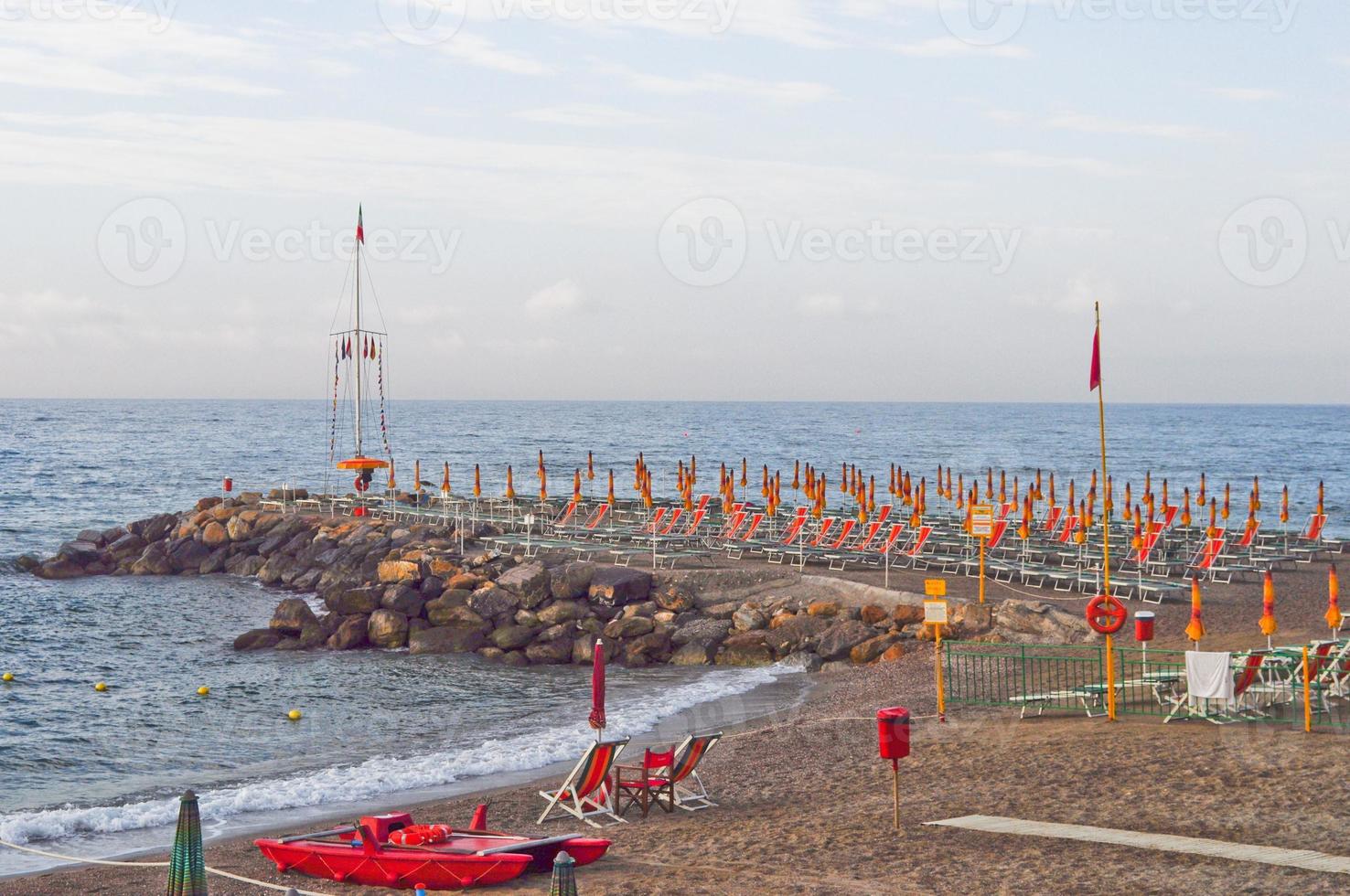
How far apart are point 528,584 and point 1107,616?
14.2m

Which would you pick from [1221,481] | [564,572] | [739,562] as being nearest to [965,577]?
[739,562]

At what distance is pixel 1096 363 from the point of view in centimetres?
1534

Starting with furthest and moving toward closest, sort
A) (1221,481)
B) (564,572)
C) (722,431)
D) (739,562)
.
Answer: (722,431) → (1221,481) → (739,562) → (564,572)

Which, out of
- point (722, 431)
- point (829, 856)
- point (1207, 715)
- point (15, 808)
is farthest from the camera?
point (722, 431)

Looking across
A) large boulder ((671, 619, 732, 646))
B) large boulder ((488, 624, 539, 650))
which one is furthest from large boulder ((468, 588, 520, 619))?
large boulder ((671, 619, 732, 646))

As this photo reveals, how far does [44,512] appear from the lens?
60.5 meters

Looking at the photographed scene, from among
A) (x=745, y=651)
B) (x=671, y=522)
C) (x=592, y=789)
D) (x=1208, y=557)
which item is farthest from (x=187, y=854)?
(x=671, y=522)

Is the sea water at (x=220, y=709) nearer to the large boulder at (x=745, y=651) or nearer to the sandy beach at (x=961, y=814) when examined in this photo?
the large boulder at (x=745, y=651)

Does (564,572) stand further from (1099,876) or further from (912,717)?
(1099,876)

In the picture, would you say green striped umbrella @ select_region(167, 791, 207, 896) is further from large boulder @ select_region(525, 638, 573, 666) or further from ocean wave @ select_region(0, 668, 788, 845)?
large boulder @ select_region(525, 638, 573, 666)

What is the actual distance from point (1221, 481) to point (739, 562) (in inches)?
2307

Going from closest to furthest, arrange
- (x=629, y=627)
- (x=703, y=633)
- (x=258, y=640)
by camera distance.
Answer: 1. (x=703, y=633)
2. (x=629, y=627)
3. (x=258, y=640)

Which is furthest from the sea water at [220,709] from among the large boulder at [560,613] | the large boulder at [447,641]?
the large boulder at [560,613]

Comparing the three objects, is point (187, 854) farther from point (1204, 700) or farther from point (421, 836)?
point (1204, 700)
